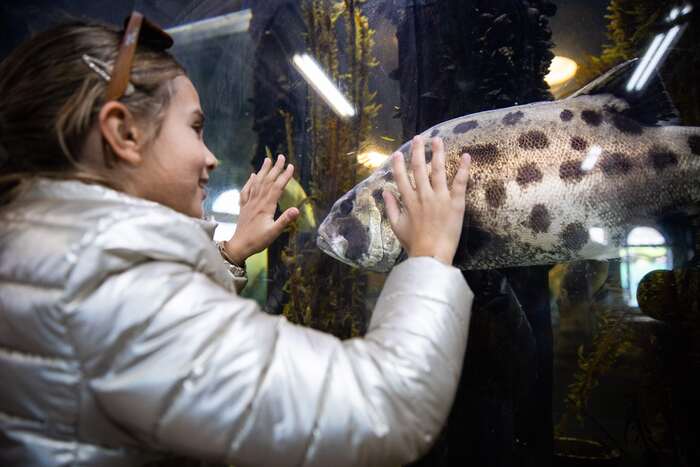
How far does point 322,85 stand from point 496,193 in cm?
137

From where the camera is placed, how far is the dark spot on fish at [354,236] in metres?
1.57

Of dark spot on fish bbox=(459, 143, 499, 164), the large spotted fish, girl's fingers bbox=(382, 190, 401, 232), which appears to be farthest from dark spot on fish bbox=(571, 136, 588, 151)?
girl's fingers bbox=(382, 190, 401, 232)

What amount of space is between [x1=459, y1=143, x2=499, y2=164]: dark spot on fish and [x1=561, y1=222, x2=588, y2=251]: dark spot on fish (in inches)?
13.7

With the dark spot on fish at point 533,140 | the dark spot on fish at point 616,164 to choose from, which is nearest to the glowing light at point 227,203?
the dark spot on fish at point 533,140

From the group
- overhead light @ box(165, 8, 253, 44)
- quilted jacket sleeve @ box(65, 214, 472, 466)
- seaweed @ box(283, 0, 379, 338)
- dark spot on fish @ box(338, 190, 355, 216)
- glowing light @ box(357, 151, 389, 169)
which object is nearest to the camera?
quilted jacket sleeve @ box(65, 214, 472, 466)

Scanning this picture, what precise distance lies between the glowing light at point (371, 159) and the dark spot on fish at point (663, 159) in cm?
101

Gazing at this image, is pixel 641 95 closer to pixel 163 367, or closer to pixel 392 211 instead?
pixel 392 211

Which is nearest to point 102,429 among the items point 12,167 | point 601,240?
point 12,167

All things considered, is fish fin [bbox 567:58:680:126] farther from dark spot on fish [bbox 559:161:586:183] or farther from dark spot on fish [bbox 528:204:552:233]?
dark spot on fish [bbox 528:204:552:233]

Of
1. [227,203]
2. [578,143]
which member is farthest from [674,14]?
[227,203]

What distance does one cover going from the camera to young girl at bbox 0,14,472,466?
0.73m

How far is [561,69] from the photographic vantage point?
5.27 ft

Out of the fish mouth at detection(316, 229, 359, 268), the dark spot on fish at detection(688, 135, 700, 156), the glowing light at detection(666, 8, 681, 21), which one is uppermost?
the glowing light at detection(666, 8, 681, 21)

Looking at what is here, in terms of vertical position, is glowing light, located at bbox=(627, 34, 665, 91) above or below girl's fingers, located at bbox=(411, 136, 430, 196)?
above
